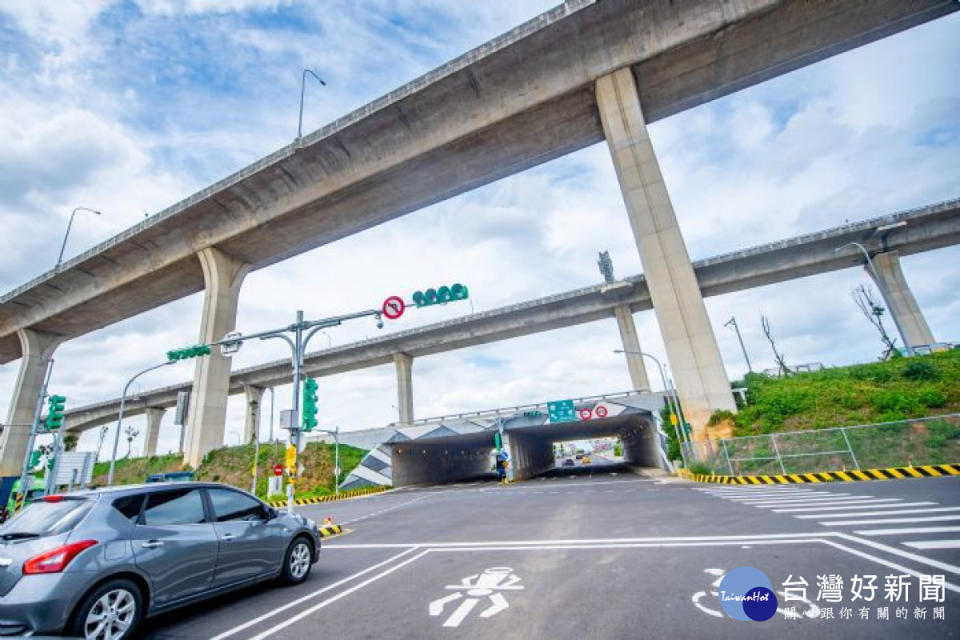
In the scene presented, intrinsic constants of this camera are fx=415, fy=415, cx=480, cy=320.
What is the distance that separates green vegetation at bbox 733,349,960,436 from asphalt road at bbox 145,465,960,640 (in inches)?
471

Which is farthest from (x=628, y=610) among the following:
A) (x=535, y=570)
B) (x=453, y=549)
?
(x=453, y=549)

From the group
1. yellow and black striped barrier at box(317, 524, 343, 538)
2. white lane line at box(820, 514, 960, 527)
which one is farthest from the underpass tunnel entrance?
white lane line at box(820, 514, 960, 527)

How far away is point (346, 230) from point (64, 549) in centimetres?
3244

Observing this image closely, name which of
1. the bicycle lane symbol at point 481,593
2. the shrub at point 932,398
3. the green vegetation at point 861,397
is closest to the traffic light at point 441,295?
the bicycle lane symbol at point 481,593

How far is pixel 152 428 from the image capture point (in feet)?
217

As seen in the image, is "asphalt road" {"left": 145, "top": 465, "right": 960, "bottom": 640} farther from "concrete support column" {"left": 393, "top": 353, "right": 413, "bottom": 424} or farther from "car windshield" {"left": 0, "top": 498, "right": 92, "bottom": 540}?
"concrete support column" {"left": 393, "top": 353, "right": 413, "bottom": 424}

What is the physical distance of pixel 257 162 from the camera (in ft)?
97.2

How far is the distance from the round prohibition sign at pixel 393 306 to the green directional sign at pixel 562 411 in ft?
78.7

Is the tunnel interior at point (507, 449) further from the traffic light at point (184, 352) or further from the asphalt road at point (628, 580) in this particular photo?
the asphalt road at point (628, 580)

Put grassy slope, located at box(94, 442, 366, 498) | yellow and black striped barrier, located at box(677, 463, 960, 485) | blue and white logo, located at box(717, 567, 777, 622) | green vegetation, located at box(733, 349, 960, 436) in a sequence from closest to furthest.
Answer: blue and white logo, located at box(717, 567, 777, 622), yellow and black striped barrier, located at box(677, 463, 960, 485), green vegetation, located at box(733, 349, 960, 436), grassy slope, located at box(94, 442, 366, 498)

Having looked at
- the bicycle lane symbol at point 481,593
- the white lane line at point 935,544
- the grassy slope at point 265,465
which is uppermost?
the grassy slope at point 265,465

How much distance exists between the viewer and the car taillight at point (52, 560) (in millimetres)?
3861

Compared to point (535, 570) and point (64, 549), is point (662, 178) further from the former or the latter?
point (64, 549)

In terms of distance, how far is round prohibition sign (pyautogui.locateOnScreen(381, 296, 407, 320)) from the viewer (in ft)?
38.0
